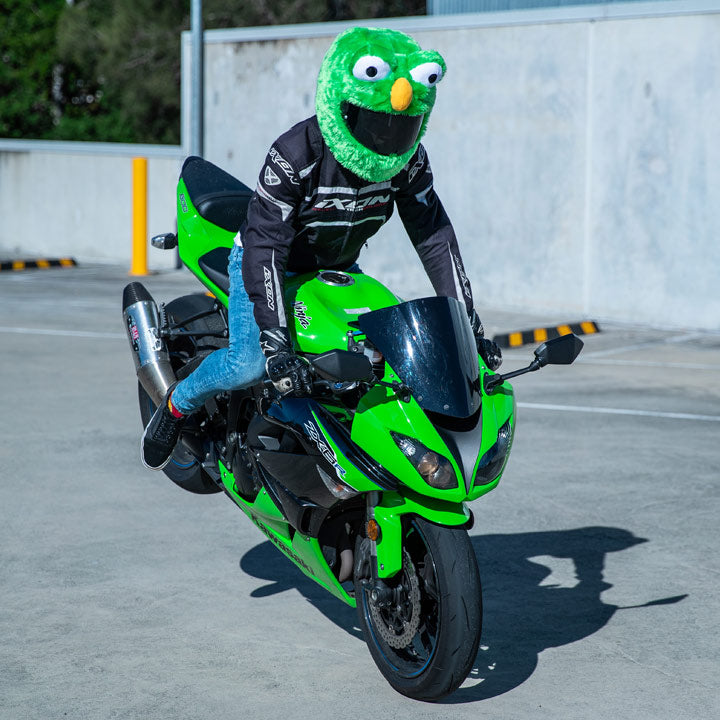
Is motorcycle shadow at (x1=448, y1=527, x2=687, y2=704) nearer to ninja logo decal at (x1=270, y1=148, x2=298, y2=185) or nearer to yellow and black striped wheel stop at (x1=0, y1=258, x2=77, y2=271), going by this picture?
ninja logo decal at (x1=270, y1=148, x2=298, y2=185)

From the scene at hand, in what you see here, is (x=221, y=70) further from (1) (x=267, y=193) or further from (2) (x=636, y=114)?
(1) (x=267, y=193)

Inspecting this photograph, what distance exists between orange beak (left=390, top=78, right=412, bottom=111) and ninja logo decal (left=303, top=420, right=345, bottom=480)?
1.10 metres

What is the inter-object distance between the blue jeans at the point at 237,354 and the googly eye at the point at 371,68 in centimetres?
90

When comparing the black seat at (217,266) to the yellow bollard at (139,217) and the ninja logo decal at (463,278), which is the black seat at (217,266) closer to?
the ninja logo decal at (463,278)

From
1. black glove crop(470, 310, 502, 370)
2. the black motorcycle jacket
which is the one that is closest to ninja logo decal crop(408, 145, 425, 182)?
the black motorcycle jacket

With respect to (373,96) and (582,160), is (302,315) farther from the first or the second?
(582,160)

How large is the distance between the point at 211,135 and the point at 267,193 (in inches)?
519

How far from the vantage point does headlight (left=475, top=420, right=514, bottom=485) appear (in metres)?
4.01

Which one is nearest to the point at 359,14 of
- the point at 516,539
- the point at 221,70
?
the point at 221,70

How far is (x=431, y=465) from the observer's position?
3887mm

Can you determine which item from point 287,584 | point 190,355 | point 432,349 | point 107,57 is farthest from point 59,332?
point 107,57

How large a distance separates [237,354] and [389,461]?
1011 mm

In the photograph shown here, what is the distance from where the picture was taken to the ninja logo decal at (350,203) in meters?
4.56

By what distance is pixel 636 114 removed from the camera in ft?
43.4
